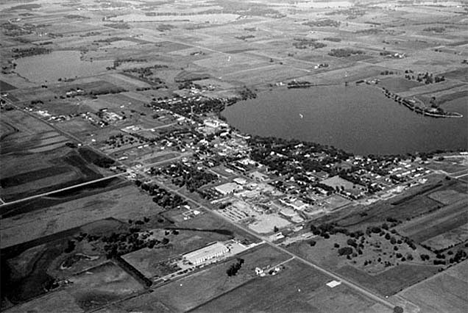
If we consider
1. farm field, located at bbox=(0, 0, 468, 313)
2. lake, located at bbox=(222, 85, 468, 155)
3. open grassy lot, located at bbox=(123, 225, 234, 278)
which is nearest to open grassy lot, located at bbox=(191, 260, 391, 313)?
farm field, located at bbox=(0, 0, 468, 313)

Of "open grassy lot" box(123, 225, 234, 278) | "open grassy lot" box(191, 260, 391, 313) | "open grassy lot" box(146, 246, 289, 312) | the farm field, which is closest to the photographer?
"open grassy lot" box(191, 260, 391, 313)

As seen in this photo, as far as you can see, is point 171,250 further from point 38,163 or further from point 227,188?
point 38,163

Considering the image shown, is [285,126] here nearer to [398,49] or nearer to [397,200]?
[397,200]

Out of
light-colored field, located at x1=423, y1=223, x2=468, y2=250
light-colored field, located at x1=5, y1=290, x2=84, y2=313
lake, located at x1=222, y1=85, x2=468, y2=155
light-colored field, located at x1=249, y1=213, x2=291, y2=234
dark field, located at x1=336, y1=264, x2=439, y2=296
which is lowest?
light-colored field, located at x1=5, y1=290, x2=84, y2=313

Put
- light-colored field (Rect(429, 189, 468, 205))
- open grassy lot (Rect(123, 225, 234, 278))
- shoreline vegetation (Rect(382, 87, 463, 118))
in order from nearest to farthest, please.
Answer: open grassy lot (Rect(123, 225, 234, 278))
light-colored field (Rect(429, 189, 468, 205))
shoreline vegetation (Rect(382, 87, 463, 118))

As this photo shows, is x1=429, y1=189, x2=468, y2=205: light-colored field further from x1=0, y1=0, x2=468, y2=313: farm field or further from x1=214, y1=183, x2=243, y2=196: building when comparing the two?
x1=214, y1=183, x2=243, y2=196: building

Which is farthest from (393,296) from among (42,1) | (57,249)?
(42,1)

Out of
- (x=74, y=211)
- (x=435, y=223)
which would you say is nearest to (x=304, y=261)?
(x=435, y=223)
